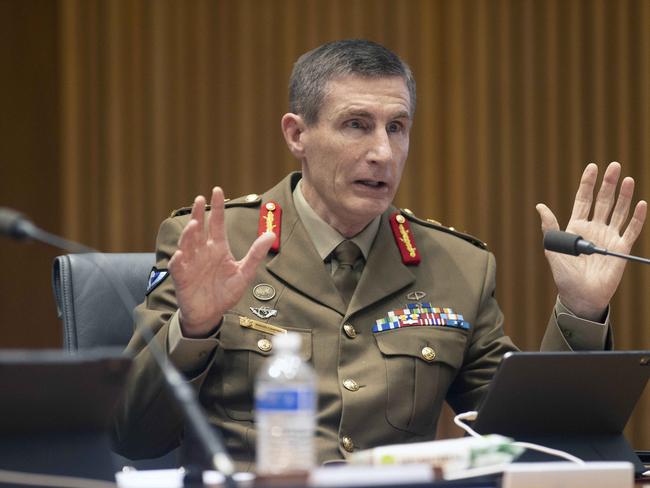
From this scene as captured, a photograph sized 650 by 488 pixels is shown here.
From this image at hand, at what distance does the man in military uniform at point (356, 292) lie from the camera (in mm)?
2248

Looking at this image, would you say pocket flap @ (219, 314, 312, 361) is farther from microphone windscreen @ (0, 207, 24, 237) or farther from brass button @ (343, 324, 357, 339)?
microphone windscreen @ (0, 207, 24, 237)

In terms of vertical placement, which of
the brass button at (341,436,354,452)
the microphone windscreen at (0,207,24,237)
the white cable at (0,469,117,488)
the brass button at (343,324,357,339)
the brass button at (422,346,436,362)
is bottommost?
the brass button at (341,436,354,452)

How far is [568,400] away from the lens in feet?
5.79

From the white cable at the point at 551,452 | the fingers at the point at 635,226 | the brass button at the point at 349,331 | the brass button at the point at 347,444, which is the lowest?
the brass button at the point at 347,444

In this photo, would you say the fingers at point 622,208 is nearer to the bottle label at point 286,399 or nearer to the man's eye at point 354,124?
the man's eye at point 354,124

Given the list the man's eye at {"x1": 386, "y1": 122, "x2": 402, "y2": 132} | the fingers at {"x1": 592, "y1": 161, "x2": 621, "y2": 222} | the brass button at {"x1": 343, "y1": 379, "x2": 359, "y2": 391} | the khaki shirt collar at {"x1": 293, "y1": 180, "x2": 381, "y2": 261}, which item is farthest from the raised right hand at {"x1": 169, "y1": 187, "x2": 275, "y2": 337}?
the fingers at {"x1": 592, "y1": 161, "x2": 621, "y2": 222}

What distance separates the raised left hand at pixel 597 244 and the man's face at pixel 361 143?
0.37m

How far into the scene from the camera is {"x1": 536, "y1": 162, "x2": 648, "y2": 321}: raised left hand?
2.32 meters

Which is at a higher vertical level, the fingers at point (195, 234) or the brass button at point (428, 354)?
the fingers at point (195, 234)

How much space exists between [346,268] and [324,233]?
0.32ft

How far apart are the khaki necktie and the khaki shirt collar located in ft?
0.04

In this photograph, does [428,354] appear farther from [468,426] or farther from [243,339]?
[468,426]

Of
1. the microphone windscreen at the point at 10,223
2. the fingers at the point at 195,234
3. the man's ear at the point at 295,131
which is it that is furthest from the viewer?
the man's ear at the point at 295,131

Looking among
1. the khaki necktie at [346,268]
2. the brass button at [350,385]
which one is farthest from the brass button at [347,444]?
the khaki necktie at [346,268]
